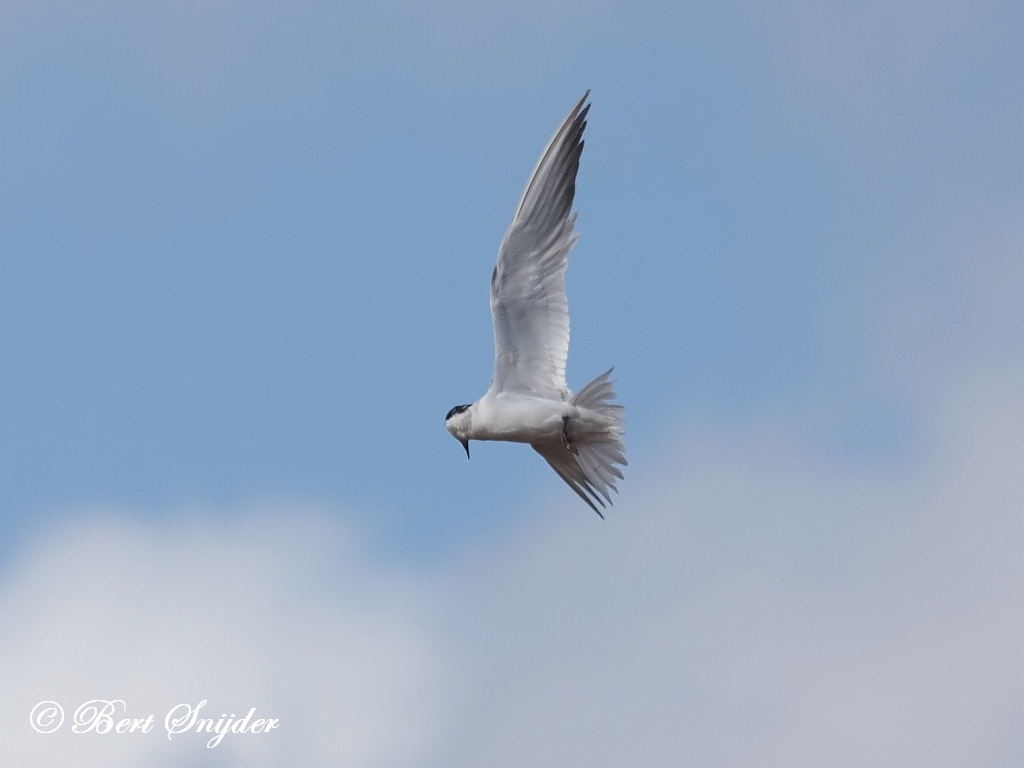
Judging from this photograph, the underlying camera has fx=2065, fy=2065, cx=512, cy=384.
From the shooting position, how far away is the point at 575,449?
1691 cm

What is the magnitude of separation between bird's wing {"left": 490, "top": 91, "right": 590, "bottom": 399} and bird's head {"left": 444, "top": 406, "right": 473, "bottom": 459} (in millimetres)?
795

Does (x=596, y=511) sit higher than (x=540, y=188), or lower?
lower

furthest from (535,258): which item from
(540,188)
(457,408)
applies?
(457,408)

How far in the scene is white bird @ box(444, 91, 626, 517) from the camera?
16.4 metres

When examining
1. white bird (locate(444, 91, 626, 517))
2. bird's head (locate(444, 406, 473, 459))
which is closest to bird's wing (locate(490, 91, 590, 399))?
white bird (locate(444, 91, 626, 517))

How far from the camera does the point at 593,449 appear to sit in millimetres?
16906

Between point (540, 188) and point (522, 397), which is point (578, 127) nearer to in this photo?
point (540, 188)

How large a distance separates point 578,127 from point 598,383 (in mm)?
2056

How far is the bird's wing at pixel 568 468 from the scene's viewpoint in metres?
17.0

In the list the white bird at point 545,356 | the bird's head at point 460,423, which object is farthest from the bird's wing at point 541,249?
the bird's head at point 460,423

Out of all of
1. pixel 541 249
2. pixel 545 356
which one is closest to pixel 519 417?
pixel 545 356

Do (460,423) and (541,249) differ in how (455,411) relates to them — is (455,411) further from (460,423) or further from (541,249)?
(541,249)

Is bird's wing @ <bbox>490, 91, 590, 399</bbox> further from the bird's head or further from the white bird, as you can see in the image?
the bird's head

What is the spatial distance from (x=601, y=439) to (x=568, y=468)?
521 mm
